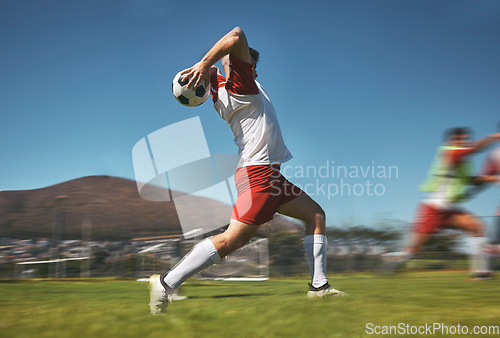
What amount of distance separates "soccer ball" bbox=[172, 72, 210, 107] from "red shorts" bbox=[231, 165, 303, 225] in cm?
48

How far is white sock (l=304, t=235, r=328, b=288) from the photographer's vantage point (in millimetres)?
2320

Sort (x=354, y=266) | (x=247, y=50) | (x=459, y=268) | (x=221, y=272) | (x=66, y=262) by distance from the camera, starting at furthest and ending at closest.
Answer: (x=66, y=262), (x=221, y=272), (x=354, y=266), (x=459, y=268), (x=247, y=50)

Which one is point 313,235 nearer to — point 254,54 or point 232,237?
point 232,237

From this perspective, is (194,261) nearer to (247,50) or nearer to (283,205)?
(283,205)

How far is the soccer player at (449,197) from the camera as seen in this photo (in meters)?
3.63

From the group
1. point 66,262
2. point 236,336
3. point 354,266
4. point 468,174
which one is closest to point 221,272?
point 354,266

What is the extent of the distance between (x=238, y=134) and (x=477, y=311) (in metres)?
1.50

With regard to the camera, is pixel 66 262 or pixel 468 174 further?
pixel 66 262

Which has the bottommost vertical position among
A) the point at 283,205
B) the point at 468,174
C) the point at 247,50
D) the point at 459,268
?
the point at 459,268

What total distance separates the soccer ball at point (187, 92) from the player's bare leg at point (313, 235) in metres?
0.81

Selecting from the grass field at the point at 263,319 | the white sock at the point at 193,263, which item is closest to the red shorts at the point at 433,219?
the grass field at the point at 263,319

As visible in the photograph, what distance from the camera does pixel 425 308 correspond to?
1780 millimetres

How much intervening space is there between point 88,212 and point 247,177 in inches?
751

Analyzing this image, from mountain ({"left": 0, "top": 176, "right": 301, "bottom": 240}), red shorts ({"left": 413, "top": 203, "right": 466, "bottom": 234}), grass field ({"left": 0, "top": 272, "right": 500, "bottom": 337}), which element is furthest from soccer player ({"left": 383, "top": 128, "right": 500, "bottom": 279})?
mountain ({"left": 0, "top": 176, "right": 301, "bottom": 240})
